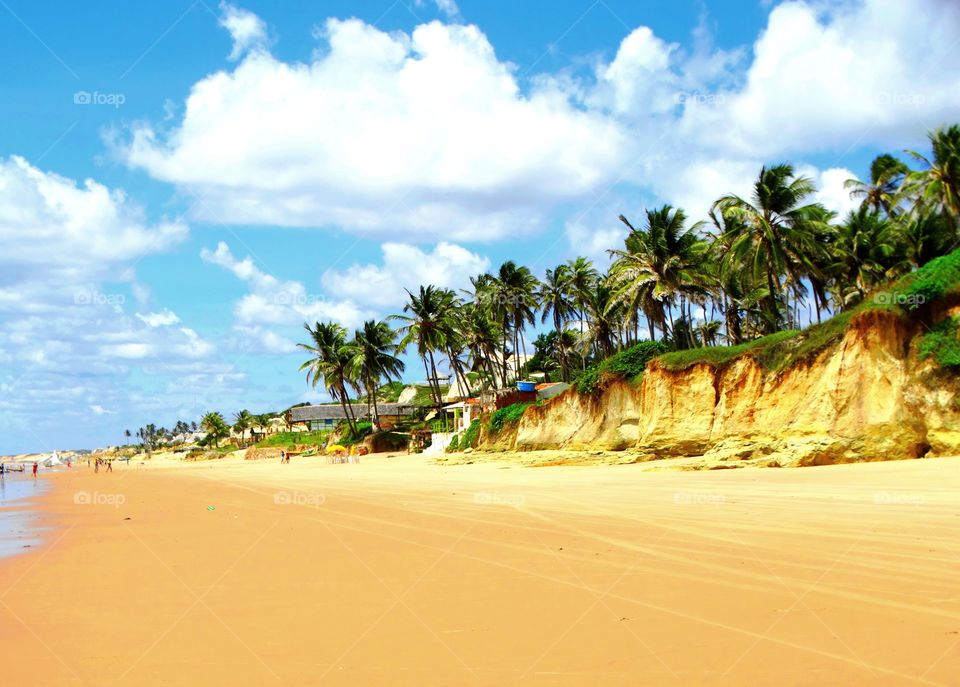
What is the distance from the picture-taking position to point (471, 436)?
154ft

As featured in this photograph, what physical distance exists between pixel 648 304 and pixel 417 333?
22.1m

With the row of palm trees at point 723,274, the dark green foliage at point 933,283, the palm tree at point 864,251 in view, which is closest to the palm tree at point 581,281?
the row of palm trees at point 723,274

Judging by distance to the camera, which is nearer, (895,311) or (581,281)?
(895,311)

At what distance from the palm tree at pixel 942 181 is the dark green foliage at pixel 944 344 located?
22233mm

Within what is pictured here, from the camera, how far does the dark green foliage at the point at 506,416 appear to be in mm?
42750

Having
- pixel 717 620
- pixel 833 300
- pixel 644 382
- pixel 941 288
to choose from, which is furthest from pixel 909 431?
pixel 833 300

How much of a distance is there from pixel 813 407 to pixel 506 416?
2275cm

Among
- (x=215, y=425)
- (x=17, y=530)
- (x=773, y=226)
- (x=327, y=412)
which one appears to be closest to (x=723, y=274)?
(x=773, y=226)

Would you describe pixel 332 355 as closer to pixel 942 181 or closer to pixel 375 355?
pixel 375 355

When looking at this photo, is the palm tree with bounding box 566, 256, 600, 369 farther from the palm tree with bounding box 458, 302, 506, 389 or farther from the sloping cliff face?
the sloping cliff face

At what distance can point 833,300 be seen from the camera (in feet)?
190

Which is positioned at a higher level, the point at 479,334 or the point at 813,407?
the point at 479,334

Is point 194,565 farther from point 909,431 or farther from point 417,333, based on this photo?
point 417,333

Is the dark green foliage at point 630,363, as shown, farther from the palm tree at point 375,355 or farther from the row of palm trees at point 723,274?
the palm tree at point 375,355
